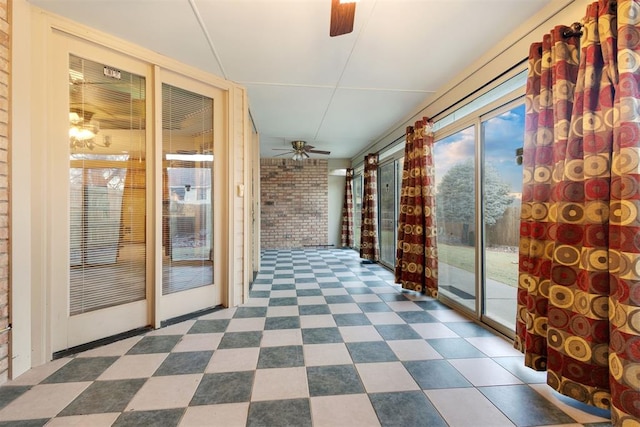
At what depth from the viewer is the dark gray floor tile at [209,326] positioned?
247 centimetres

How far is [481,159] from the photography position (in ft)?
8.67

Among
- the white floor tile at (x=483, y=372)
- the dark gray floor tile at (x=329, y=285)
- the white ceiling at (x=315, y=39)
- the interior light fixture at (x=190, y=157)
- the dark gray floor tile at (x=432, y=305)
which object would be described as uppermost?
the white ceiling at (x=315, y=39)

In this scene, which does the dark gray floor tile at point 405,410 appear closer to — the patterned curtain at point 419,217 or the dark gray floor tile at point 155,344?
the dark gray floor tile at point 155,344

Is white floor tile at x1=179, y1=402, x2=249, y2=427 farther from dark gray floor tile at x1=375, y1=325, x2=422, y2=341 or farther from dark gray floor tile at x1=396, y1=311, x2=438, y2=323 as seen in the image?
dark gray floor tile at x1=396, y1=311, x2=438, y2=323

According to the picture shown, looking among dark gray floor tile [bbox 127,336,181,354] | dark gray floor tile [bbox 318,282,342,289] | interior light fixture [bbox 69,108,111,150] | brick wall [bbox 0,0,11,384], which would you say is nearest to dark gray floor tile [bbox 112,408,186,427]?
dark gray floor tile [bbox 127,336,181,354]

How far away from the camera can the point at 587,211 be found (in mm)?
1412

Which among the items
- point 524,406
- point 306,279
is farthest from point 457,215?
point 306,279

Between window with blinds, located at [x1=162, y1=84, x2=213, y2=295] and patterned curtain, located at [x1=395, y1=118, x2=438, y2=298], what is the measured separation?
2.33m

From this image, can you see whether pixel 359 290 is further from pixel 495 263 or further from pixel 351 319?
pixel 495 263

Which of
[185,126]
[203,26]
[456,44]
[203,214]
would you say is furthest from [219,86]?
[456,44]

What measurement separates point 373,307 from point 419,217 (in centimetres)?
119

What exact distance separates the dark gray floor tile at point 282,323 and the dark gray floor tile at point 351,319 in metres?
0.39

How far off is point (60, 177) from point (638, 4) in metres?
3.53

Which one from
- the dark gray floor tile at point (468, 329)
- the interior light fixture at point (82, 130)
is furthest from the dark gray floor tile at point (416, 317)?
the interior light fixture at point (82, 130)
